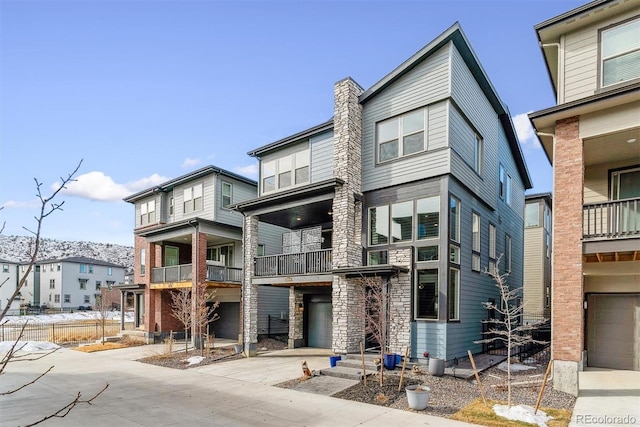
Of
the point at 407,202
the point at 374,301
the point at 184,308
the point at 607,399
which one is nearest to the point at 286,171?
the point at 407,202

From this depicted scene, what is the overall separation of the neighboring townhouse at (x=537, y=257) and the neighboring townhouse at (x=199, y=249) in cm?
1471

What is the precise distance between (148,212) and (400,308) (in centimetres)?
2008

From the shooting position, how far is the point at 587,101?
34.9 ft

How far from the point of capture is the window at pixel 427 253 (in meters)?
14.3

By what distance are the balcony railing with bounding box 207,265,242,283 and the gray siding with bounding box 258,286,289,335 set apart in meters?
1.74

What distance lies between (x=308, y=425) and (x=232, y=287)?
16.6m

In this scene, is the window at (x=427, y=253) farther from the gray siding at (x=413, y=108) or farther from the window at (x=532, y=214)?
the window at (x=532, y=214)

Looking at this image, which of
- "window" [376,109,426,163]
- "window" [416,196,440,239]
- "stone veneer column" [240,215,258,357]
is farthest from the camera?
"stone veneer column" [240,215,258,357]

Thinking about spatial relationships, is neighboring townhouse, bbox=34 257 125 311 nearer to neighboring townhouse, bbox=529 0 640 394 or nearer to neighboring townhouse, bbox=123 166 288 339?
neighboring townhouse, bbox=123 166 288 339

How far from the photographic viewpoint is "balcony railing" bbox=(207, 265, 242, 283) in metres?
22.8

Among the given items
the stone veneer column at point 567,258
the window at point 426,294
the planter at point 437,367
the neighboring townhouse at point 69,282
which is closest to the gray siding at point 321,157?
the window at point 426,294

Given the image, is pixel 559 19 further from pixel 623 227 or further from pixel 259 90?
pixel 259 90

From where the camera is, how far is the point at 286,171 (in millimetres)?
19531

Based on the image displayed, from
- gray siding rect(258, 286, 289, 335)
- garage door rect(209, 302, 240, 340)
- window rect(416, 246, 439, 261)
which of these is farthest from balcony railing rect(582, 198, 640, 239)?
garage door rect(209, 302, 240, 340)
